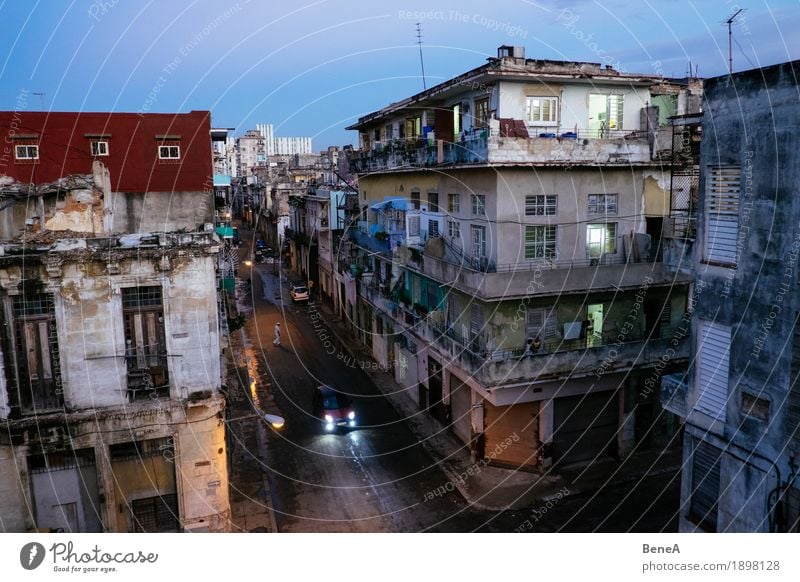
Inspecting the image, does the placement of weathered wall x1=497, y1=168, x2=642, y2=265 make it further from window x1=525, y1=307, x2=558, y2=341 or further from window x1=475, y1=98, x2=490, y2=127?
window x1=475, y1=98, x2=490, y2=127

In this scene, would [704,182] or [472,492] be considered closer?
[704,182]

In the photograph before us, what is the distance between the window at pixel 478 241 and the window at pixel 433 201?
9.51 feet

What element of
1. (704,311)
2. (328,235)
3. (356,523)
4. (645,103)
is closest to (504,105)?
(645,103)

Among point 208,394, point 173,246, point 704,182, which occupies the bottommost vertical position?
point 208,394

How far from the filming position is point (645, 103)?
1925cm

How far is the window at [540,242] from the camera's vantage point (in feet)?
57.8

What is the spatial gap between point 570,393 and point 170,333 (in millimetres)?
10740

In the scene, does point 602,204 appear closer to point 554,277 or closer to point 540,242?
point 540,242

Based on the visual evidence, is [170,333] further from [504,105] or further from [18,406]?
[504,105]

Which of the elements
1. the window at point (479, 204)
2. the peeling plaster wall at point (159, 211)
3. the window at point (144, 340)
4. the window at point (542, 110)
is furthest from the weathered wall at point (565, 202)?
the window at point (144, 340)

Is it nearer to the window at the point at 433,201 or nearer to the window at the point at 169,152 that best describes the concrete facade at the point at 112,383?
the window at the point at 169,152

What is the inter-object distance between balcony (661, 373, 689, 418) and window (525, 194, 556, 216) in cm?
640

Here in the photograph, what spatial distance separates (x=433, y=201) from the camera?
21797mm

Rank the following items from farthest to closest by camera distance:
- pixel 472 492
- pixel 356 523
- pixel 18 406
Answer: pixel 472 492, pixel 356 523, pixel 18 406
